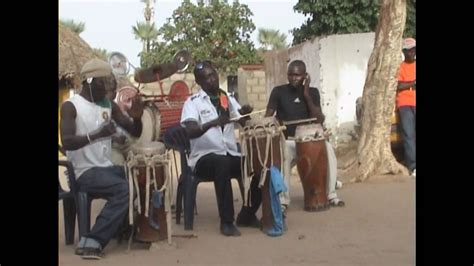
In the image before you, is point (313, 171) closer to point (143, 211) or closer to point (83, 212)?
point (143, 211)

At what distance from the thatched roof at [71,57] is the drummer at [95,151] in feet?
43.1

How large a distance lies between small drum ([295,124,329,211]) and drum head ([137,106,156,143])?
136 centimetres

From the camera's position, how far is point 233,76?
91.5 ft

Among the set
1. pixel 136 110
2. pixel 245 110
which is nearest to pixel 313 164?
pixel 245 110

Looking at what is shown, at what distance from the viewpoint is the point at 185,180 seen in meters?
6.91

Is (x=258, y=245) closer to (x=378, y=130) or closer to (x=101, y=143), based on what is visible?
(x=101, y=143)

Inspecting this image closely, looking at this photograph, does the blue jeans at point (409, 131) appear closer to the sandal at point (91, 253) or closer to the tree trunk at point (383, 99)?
the tree trunk at point (383, 99)

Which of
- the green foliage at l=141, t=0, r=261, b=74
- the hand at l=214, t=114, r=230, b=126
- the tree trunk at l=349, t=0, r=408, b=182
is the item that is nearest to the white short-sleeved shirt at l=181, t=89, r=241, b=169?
the hand at l=214, t=114, r=230, b=126

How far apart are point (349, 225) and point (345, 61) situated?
7357mm

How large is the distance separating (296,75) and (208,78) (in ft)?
3.82

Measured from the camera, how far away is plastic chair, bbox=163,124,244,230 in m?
6.76

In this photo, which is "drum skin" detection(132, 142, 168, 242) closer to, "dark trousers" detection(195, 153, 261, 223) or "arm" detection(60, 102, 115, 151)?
"arm" detection(60, 102, 115, 151)

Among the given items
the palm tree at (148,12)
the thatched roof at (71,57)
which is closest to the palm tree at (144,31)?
the palm tree at (148,12)

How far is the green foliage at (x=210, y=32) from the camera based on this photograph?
27328 mm
